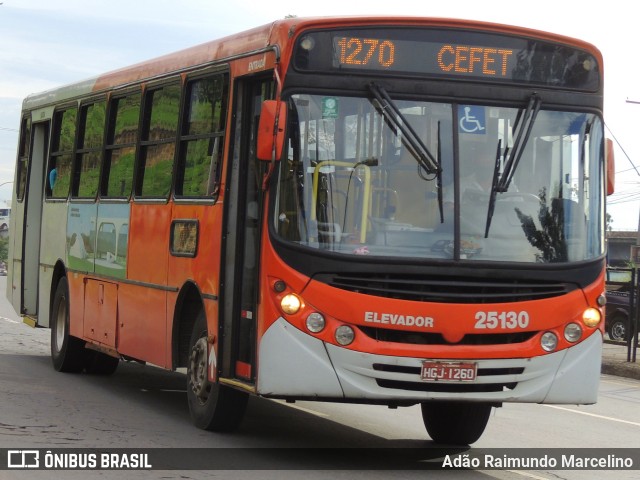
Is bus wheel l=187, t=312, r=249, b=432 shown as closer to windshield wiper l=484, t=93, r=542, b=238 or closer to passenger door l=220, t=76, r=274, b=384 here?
passenger door l=220, t=76, r=274, b=384

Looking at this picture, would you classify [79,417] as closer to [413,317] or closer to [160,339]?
[160,339]

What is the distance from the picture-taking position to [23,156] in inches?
648

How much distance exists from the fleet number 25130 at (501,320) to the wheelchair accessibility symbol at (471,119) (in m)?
1.24

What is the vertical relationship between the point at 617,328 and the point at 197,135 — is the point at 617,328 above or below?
below

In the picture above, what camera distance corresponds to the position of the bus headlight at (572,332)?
8.95 metres

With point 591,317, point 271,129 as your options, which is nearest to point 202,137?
point 271,129

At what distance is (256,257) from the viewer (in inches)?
361

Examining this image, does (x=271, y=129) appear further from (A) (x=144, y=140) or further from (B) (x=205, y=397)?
(A) (x=144, y=140)

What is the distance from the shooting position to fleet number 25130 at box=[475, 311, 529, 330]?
8680mm

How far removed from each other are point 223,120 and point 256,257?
1.43 metres

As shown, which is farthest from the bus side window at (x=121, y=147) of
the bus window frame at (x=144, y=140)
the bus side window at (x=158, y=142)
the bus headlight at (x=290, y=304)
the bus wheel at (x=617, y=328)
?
the bus wheel at (x=617, y=328)

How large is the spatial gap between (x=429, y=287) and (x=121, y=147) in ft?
16.2

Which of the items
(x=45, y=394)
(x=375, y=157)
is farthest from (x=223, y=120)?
(x=45, y=394)

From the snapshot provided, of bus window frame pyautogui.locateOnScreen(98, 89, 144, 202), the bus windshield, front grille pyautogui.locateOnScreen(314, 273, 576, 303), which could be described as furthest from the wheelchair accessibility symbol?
bus window frame pyautogui.locateOnScreen(98, 89, 144, 202)
